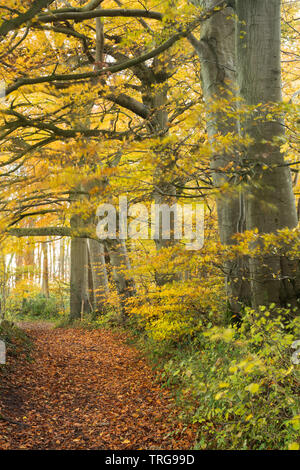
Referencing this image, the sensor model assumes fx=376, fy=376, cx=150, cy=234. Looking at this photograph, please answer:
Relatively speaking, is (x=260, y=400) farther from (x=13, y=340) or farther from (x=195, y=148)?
(x=13, y=340)

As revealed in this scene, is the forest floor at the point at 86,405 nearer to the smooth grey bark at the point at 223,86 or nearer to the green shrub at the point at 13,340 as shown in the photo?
the green shrub at the point at 13,340

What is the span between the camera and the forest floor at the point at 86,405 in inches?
181

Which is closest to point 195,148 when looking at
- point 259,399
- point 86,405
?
point 259,399

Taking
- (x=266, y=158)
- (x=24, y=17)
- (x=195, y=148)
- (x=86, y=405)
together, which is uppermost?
(x=24, y=17)

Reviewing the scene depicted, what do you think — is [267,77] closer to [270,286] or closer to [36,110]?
[270,286]

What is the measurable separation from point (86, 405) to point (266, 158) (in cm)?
464

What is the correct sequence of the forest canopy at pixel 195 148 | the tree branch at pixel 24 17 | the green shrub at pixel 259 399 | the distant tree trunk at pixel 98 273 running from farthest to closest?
the distant tree trunk at pixel 98 273 < the forest canopy at pixel 195 148 < the tree branch at pixel 24 17 < the green shrub at pixel 259 399

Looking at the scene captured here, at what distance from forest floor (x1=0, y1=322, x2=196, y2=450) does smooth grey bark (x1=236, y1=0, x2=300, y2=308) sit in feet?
6.95

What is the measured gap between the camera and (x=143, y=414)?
5.39 metres

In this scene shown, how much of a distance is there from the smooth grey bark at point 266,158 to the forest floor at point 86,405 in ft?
6.95

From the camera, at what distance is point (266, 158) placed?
5.00 m

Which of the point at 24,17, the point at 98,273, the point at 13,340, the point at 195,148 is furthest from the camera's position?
the point at 98,273

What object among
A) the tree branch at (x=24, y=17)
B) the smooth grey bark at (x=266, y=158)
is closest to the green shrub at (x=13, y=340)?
the smooth grey bark at (x=266, y=158)

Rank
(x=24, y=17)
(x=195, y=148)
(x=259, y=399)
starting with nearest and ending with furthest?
1. (x=259, y=399)
2. (x=24, y=17)
3. (x=195, y=148)
